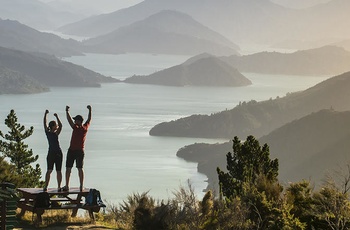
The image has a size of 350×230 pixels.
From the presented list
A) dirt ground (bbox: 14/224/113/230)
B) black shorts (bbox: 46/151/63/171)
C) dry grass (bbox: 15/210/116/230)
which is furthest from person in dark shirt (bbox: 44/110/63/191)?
dirt ground (bbox: 14/224/113/230)

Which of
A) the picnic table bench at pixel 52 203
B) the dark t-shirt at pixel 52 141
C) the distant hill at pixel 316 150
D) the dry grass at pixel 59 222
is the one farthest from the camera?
the distant hill at pixel 316 150

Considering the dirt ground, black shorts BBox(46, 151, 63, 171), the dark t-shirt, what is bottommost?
the dirt ground

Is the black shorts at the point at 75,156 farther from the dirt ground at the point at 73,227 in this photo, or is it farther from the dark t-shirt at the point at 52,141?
the dirt ground at the point at 73,227

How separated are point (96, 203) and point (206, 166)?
177 meters

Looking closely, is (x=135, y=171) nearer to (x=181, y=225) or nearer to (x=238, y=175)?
(x=238, y=175)

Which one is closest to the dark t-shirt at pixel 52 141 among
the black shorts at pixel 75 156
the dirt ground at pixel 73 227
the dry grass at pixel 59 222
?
the black shorts at pixel 75 156

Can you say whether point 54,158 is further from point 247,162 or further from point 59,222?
point 247,162

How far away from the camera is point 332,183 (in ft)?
61.4

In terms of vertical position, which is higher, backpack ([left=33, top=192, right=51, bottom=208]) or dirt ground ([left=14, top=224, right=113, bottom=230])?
backpack ([left=33, top=192, right=51, bottom=208])

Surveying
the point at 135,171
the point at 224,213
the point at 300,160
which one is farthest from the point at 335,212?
the point at 300,160

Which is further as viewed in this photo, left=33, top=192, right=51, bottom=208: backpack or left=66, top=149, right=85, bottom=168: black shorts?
left=66, top=149, right=85, bottom=168: black shorts

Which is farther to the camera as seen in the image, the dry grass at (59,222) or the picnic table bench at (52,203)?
the picnic table bench at (52,203)

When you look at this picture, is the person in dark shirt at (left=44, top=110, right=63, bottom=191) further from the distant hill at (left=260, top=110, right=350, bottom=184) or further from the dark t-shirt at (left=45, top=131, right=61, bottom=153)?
the distant hill at (left=260, top=110, right=350, bottom=184)

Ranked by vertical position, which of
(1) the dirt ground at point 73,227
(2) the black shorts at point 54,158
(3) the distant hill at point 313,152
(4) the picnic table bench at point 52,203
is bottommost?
(3) the distant hill at point 313,152
